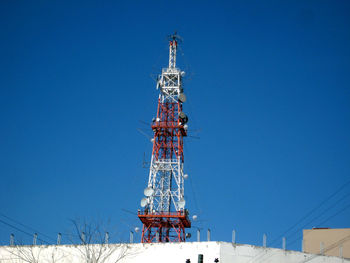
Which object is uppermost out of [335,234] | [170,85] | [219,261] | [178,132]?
[170,85]

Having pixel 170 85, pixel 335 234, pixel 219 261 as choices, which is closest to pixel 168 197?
pixel 170 85

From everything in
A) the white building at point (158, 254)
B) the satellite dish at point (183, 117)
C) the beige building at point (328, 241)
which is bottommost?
the white building at point (158, 254)

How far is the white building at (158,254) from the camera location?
141 feet

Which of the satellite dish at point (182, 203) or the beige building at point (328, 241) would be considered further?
the beige building at point (328, 241)

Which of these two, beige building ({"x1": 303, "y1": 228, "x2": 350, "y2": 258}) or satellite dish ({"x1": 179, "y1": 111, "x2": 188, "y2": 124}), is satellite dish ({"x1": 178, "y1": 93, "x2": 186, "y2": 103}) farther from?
beige building ({"x1": 303, "y1": 228, "x2": 350, "y2": 258})

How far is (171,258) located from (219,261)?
141 inches

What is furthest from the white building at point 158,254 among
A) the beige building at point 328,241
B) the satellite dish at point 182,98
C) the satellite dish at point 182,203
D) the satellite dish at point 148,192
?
the satellite dish at point 182,98

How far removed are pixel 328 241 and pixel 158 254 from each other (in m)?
24.5

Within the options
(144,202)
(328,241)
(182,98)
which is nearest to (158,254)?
(144,202)

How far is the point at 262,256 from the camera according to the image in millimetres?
43781

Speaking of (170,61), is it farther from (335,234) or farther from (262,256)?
(262,256)

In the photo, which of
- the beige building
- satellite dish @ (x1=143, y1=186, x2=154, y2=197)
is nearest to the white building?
the beige building

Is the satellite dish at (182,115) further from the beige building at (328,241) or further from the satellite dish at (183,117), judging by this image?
the beige building at (328,241)

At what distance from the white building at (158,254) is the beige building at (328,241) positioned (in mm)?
14098
